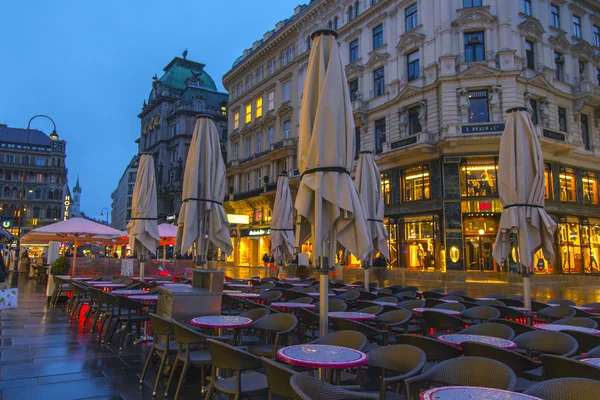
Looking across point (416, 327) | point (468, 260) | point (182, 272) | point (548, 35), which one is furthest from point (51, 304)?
point (548, 35)

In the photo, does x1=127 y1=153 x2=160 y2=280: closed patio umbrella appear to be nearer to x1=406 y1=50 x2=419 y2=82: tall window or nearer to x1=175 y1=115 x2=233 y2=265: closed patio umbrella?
x1=175 y1=115 x2=233 y2=265: closed patio umbrella

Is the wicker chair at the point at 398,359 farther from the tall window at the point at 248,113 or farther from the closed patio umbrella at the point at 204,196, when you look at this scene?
the tall window at the point at 248,113

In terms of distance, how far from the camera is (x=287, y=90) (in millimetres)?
41531

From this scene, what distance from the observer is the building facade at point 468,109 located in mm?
25672

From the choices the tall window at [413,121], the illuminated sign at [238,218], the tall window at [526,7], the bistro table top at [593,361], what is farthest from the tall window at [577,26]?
the bistro table top at [593,361]

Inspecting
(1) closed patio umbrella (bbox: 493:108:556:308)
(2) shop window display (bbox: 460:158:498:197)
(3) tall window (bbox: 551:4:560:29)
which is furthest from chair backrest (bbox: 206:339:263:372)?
(3) tall window (bbox: 551:4:560:29)

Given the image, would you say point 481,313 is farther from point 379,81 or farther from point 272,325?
point 379,81

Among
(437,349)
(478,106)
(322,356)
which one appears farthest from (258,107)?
(322,356)

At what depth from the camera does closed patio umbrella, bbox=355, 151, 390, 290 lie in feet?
35.9

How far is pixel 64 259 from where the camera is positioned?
15.8 meters

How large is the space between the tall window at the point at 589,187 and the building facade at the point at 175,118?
44721 millimetres

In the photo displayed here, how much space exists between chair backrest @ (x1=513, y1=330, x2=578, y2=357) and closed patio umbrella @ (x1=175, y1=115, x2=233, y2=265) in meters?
5.98

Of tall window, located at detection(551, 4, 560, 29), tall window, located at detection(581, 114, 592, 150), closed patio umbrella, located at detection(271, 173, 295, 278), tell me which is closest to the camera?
closed patio umbrella, located at detection(271, 173, 295, 278)

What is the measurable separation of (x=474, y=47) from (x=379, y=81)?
713 cm
